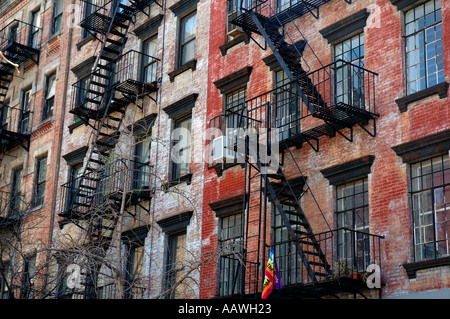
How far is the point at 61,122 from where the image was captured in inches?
1161

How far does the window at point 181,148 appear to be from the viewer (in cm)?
2319

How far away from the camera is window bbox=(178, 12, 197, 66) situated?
24.6 meters

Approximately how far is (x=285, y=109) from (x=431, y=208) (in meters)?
5.66

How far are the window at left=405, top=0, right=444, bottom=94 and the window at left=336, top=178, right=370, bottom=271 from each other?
2486 millimetres

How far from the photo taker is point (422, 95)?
54.6ft

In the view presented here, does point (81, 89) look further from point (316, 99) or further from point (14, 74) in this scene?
point (316, 99)

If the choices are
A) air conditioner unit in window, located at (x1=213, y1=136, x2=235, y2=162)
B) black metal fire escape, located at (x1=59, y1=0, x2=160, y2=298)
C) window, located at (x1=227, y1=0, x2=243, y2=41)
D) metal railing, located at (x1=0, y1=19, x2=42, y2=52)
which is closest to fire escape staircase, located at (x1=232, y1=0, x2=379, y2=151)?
window, located at (x1=227, y1=0, x2=243, y2=41)

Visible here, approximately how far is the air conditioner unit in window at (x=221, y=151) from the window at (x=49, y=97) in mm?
12010

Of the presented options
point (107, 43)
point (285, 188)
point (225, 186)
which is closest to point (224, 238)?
point (225, 186)

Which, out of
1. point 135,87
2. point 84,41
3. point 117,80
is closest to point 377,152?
point 135,87

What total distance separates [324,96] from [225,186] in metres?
4.01

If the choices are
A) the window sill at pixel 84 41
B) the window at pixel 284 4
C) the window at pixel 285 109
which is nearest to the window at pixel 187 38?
the window at pixel 284 4

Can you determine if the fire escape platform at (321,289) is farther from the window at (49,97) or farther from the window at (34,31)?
the window at (34,31)

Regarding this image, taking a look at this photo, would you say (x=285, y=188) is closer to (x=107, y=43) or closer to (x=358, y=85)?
(x=358, y=85)
